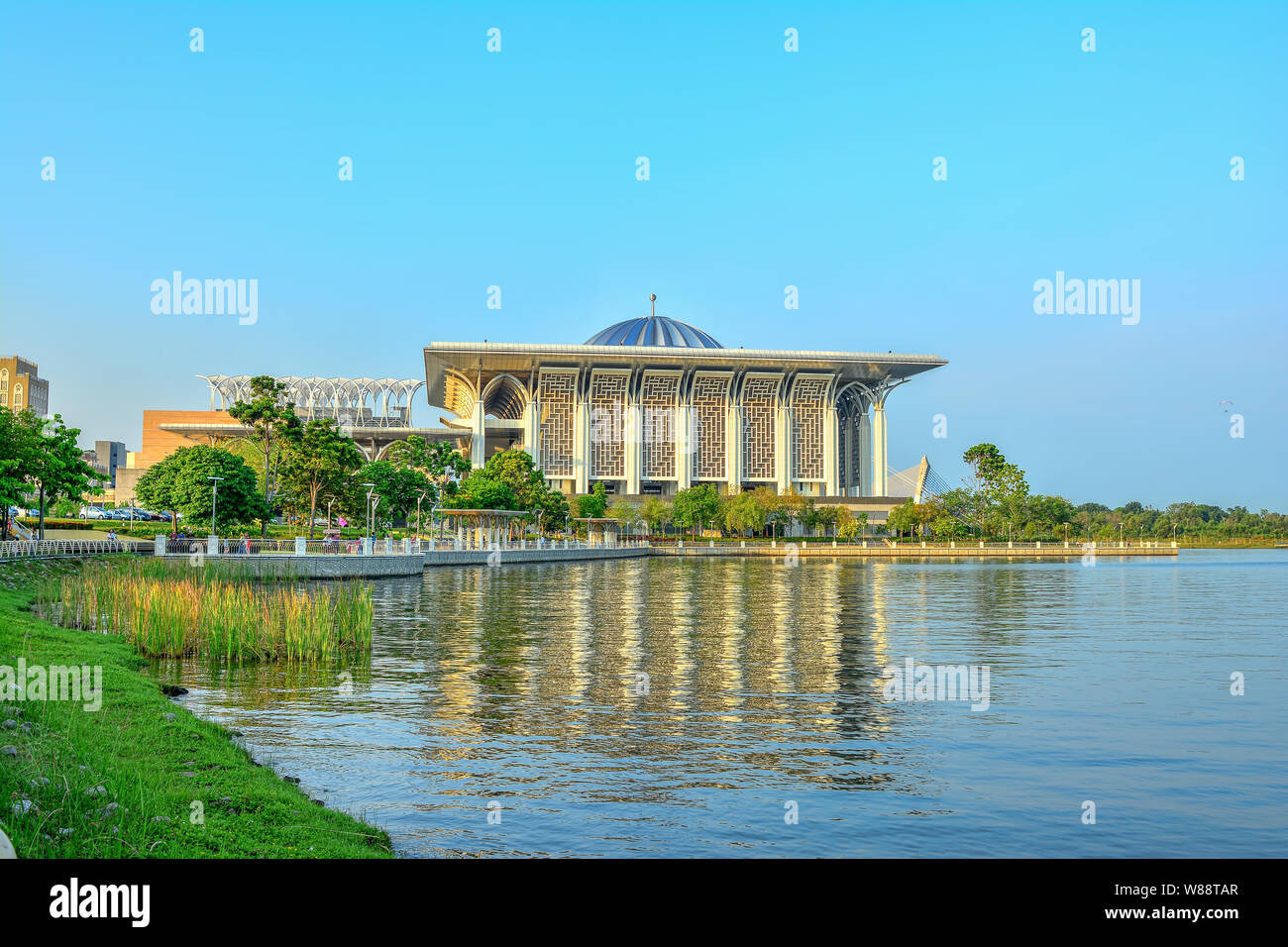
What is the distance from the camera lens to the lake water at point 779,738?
1002 centimetres

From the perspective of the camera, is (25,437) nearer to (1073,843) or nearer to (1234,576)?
(1073,843)

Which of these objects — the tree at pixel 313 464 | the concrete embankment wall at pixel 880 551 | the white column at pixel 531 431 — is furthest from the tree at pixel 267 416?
the white column at pixel 531 431

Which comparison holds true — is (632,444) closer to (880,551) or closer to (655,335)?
(655,335)

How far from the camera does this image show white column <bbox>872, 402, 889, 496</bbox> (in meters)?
144

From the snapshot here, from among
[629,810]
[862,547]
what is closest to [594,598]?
[629,810]

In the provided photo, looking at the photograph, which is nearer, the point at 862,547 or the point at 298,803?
the point at 298,803

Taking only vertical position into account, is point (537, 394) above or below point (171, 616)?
above

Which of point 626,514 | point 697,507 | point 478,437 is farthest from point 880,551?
point 478,437

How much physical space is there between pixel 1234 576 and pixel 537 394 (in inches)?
3646

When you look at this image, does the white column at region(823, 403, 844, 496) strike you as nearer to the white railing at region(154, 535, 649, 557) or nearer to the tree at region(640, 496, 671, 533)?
the tree at region(640, 496, 671, 533)

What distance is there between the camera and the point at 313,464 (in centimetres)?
6662

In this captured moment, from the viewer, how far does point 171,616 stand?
21.8 m

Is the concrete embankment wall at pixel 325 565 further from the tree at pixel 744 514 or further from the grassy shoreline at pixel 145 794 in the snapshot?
the tree at pixel 744 514

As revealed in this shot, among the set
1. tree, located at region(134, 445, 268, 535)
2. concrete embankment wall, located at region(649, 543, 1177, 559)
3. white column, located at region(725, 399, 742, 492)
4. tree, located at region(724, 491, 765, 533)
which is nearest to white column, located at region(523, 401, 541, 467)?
white column, located at region(725, 399, 742, 492)
